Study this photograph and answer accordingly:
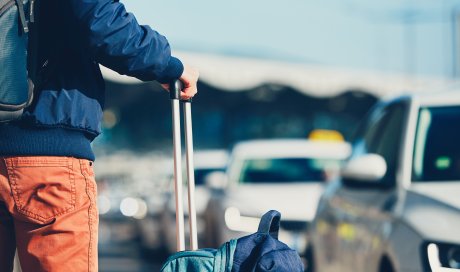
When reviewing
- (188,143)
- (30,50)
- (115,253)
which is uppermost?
(30,50)

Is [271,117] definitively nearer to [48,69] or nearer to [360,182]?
[360,182]

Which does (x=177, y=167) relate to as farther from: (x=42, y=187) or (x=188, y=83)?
(x=42, y=187)

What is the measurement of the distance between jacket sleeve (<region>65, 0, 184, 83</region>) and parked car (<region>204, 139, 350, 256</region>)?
8.17 metres

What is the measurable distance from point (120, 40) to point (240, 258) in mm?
733

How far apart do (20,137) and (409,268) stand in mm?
2723

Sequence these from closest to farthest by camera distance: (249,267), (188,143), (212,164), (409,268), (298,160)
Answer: (249,267), (188,143), (409,268), (298,160), (212,164)

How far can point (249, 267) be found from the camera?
376cm

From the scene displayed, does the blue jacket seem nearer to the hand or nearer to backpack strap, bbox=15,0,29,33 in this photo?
backpack strap, bbox=15,0,29,33

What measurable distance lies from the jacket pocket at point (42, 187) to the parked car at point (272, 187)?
8.32 metres

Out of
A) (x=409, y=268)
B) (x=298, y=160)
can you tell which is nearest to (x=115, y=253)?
(x=298, y=160)

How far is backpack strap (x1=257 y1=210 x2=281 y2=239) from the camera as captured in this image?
13.1 feet

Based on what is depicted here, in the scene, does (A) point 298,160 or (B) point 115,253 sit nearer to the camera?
(A) point 298,160

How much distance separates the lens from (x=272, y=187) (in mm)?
14023

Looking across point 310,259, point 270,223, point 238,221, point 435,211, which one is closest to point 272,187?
point 238,221
